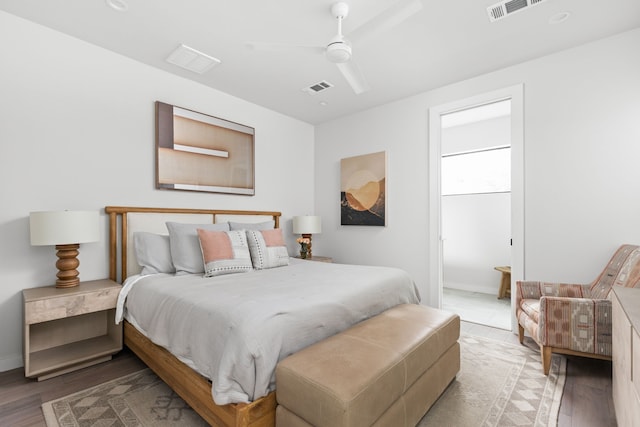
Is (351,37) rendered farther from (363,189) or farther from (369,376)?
(363,189)

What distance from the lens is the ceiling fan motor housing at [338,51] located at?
193 centimetres

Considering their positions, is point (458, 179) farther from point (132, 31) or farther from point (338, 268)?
point (132, 31)

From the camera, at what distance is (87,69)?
2.72 meters

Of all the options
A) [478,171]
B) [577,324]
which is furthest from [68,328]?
[478,171]

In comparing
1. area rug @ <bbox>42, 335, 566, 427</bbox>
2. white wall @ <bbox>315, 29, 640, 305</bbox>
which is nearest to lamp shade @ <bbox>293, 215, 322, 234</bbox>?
white wall @ <bbox>315, 29, 640, 305</bbox>

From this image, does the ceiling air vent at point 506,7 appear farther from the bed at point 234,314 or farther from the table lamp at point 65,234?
the table lamp at point 65,234

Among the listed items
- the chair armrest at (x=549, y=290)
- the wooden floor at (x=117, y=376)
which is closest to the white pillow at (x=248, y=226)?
the wooden floor at (x=117, y=376)

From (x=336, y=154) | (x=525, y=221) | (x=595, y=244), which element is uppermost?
(x=336, y=154)

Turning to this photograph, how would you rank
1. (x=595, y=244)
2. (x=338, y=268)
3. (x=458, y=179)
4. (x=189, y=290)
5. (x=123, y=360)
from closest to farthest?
1. (x=189, y=290)
2. (x=123, y=360)
3. (x=595, y=244)
4. (x=338, y=268)
5. (x=458, y=179)

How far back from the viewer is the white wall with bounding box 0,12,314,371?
2348mm

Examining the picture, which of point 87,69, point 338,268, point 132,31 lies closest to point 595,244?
point 338,268

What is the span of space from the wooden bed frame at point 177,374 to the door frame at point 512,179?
272cm

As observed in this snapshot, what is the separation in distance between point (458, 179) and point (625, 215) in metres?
2.65

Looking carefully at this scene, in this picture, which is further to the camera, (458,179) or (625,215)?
(458,179)
